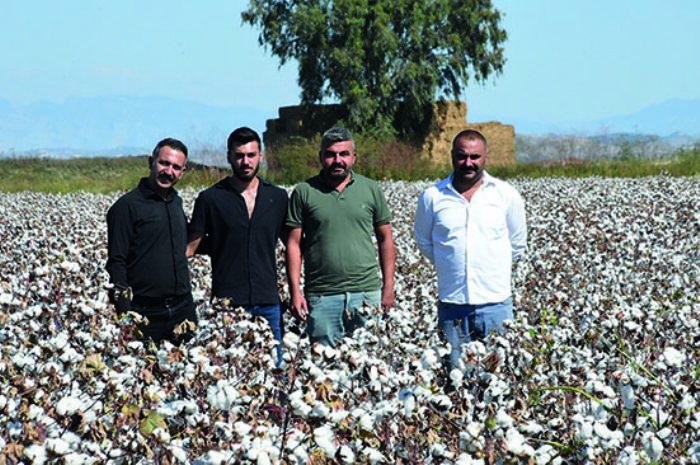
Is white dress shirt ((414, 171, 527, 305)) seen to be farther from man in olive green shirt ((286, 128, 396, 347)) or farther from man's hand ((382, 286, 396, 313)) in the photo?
man in olive green shirt ((286, 128, 396, 347))

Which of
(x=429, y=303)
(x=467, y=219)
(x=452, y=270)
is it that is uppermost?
(x=467, y=219)

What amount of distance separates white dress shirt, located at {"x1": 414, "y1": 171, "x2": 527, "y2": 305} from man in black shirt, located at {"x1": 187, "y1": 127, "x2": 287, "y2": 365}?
1039mm

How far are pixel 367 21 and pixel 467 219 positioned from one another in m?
32.3

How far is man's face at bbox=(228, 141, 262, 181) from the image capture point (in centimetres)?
508

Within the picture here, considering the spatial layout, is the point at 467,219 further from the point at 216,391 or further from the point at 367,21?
the point at 367,21

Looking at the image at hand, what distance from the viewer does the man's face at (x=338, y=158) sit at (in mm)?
5180

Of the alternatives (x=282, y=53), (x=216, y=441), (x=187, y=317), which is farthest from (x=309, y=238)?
(x=282, y=53)

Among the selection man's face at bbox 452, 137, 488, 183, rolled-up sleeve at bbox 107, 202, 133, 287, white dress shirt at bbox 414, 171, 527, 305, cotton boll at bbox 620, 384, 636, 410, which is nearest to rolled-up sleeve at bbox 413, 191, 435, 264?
white dress shirt at bbox 414, 171, 527, 305

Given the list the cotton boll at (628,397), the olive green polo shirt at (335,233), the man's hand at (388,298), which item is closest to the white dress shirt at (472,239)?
the man's hand at (388,298)

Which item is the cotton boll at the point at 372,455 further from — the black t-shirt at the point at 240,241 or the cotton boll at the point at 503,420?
the black t-shirt at the point at 240,241

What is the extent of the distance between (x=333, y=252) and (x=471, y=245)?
2.93ft

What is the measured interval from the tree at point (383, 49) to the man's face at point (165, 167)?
29.6 m

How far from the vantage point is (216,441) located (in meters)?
2.64

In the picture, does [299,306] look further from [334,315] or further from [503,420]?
[503,420]
